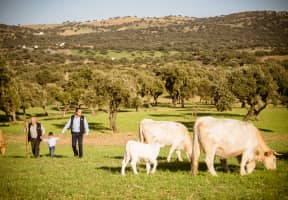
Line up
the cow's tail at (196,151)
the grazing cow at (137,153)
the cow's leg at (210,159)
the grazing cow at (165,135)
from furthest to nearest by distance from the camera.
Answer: the grazing cow at (165,135)
the grazing cow at (137,153)
the cow's tail at (196,151)
the cow's leg at (210,159)

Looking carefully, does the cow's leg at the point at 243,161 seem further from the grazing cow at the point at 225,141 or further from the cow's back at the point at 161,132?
the cow's back at the point at 161,132

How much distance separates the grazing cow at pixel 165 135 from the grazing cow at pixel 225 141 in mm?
5199

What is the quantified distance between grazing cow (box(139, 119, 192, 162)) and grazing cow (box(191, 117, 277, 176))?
17.1ft

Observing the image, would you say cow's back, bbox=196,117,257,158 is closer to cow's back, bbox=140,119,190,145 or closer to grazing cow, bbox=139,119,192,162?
grazing cow, bbox=139,119,192,162

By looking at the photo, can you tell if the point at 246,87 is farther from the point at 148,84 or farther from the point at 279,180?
the point at 148,84

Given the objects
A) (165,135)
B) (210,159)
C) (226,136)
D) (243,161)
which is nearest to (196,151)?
(210,159)

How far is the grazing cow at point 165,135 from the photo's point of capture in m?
20.3

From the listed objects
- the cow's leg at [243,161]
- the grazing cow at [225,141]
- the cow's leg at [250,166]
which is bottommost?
the cow's leg at [250,166]

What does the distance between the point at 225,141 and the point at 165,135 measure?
6316 mm

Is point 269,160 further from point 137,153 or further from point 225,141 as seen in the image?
point 137,153

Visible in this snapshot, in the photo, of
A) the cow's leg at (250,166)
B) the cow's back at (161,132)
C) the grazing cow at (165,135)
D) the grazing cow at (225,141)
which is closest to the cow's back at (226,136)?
the grazing cow at (225,141)

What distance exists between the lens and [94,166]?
17.9 m

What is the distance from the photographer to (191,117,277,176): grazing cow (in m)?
14.6

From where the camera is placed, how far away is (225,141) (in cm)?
1466
